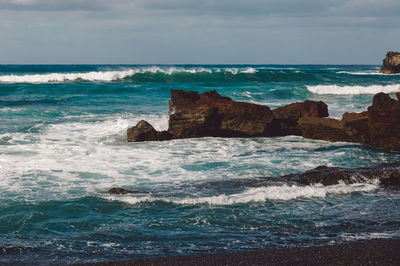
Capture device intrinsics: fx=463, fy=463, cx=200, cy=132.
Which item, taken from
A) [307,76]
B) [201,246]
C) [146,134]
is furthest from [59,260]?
[307,76]

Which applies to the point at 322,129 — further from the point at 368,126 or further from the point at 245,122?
the point at 245,122

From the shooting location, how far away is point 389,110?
33.7ft

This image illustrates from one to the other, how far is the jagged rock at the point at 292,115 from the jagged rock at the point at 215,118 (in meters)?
0.39

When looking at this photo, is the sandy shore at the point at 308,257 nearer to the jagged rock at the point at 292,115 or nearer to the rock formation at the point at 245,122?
the rock formation at the point at 245,122

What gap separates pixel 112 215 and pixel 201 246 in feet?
5.18

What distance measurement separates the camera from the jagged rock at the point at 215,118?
39.4 feet

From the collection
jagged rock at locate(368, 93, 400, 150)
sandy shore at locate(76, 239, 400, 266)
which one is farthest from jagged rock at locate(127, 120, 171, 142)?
sandy shore at locate(76, 239, 400, 266)

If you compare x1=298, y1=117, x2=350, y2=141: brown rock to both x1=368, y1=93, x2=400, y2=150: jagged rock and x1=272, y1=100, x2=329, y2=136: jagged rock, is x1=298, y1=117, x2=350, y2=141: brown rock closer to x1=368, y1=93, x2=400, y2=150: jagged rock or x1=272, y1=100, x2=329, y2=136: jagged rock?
x1=272, y1=100, x2=329, y2=136: jagged rock

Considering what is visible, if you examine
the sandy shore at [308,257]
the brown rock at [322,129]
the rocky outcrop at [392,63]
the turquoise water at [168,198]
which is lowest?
the turquoise water at [168,198]

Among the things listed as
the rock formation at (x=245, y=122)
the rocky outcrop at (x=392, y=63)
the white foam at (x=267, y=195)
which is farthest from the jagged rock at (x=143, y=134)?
the rocky outcrop at (x=392, y=63)

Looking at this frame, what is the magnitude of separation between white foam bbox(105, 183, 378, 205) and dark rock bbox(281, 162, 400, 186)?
13 centimetres

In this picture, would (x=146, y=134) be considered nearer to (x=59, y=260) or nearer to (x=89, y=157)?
(x=89, y=157)

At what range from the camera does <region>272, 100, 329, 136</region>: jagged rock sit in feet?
40.7

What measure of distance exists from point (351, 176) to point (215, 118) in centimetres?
556
